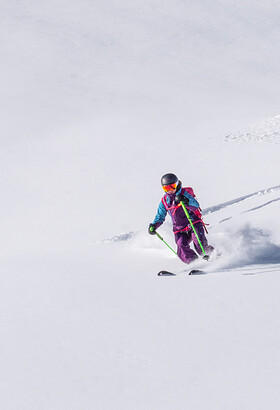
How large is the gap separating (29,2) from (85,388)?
4230 centimetres

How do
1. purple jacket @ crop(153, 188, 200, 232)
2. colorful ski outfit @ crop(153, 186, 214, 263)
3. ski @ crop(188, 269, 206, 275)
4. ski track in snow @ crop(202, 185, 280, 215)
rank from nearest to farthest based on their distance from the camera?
ski @ crop(188, 269, 206, 275) → colorful ski outfit @ crop(153, 186, 214, 263) → purple jacket @ crop(153, 188, 200, 232) → ski track in snow @ crop(202, 185, 280, 215)

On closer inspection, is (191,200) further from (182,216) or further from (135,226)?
(135,226)

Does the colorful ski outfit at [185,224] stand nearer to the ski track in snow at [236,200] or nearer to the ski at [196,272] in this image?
the ski at [196,272]

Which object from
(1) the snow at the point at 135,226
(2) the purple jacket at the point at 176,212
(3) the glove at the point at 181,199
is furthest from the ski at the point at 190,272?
(2) the purple jacket at the point at 176,212

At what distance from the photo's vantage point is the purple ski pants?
25.7 feet

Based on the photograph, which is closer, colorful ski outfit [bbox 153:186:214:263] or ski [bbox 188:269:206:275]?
ski [bbox 188:269:206:275]

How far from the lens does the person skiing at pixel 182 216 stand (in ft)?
25.6

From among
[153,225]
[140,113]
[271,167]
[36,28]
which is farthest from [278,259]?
[36,28]

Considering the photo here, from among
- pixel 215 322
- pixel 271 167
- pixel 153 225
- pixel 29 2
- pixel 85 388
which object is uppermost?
pixel 29 2

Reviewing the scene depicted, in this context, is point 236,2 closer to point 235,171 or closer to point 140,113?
point 140,113

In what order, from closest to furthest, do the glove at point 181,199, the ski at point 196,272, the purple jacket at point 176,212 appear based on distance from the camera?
1. the ski at point 196,272
2. the glove at point 181,199
3. the purple jacket at point 176,212

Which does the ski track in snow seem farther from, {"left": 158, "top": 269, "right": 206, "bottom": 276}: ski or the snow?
{"left": 158, "top": 269, "right": 206, "bottom": 276}: ski

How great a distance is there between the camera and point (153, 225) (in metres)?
8.16

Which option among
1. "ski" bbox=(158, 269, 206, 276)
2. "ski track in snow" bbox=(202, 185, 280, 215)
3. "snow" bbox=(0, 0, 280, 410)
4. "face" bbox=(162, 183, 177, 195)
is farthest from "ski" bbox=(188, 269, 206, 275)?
"ski track in snow" bbox=(202, 185, 280, 215)
